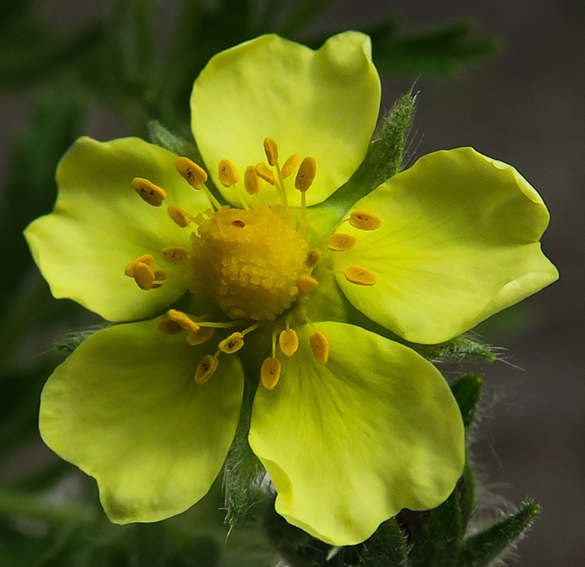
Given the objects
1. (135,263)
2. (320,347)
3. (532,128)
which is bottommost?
(532,128)

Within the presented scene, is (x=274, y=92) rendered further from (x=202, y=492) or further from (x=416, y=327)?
(x=202, y=492)

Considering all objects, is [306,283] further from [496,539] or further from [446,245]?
[496,539]

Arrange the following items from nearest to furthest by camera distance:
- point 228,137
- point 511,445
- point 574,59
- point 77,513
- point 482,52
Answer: point 228,137 → point 77,513 → point 482,52 → point 511,445 → point 574,59

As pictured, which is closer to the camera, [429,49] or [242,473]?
[242,473]

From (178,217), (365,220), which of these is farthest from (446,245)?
(178,217)

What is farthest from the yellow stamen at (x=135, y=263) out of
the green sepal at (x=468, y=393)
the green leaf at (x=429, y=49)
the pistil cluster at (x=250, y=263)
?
the green leaf at (x=429, y=49)

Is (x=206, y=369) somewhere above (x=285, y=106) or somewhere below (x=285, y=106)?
below

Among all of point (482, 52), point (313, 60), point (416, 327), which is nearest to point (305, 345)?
point (416, 327)

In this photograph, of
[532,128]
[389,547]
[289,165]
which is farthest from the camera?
[532,128]
